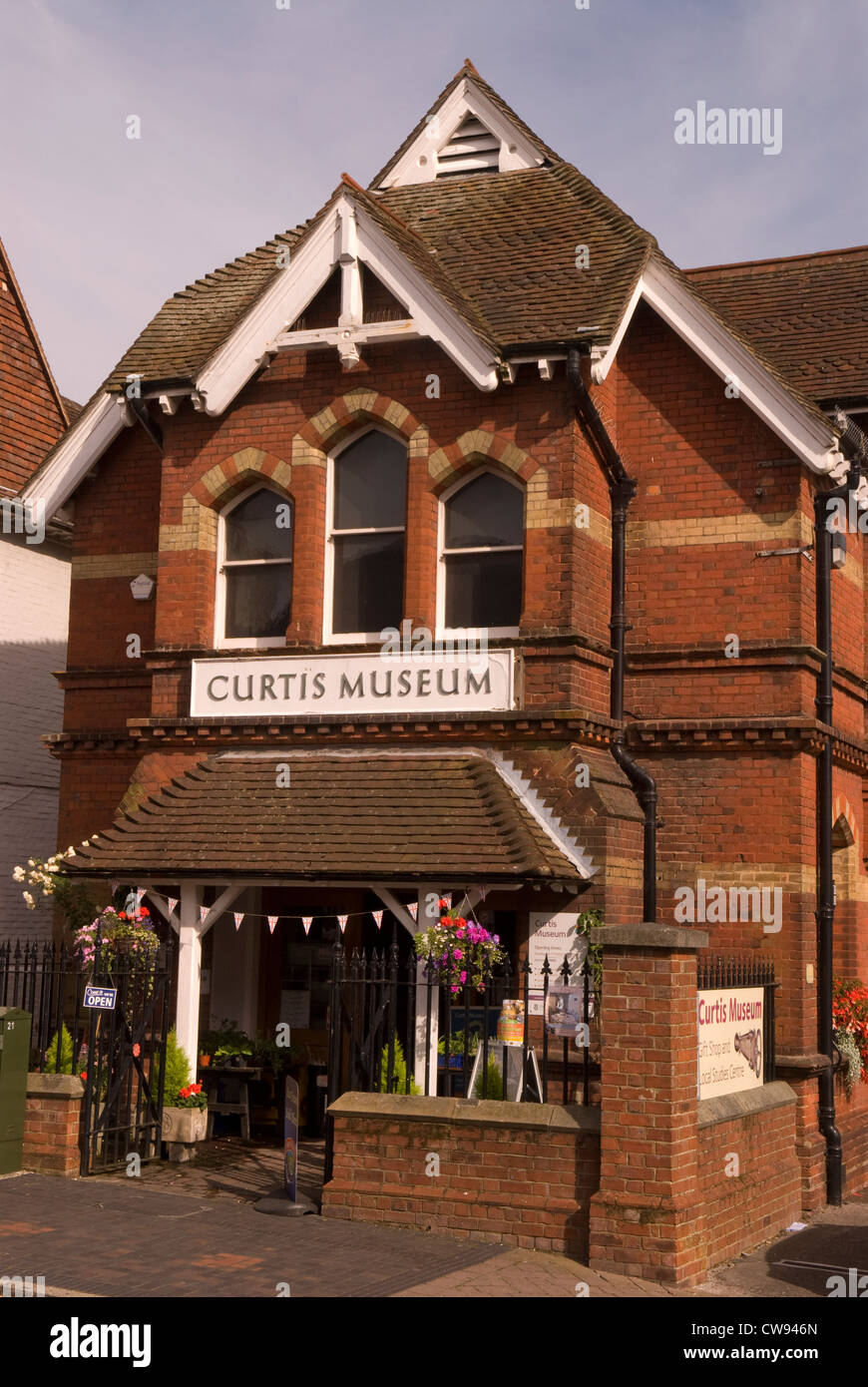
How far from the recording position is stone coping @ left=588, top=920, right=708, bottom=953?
10.5m

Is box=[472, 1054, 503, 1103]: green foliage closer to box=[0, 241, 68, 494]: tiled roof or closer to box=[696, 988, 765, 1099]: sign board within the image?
box=[696, 988, 765, 1099]: sign board

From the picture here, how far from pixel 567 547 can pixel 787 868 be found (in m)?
3.56

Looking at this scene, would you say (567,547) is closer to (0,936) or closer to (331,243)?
(331,243)

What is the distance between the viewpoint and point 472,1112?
11289 millimetres

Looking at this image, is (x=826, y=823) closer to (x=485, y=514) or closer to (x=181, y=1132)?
(x=485, y=514)

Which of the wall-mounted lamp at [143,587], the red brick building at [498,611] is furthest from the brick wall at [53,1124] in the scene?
the wall-mounted lamp at [143,587]

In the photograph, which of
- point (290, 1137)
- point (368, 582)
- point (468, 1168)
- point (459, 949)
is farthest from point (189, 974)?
point (368, 582)

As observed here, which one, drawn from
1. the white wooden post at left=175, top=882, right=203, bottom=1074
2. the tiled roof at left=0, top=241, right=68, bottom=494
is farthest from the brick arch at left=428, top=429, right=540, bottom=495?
the tiled roof at left=0, top=241, right=68, bottom=494

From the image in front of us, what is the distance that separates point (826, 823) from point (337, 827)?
4.66 meters

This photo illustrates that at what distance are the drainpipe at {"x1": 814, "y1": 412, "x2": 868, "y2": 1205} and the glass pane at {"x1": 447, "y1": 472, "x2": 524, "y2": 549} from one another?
2923 millimetres

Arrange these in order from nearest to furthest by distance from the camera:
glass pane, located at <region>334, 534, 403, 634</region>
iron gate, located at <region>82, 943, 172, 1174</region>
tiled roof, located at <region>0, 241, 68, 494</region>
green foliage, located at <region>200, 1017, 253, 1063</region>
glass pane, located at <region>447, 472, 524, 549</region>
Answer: iron gate, located at <region>82, 943, 172, 1174</region> < glass pane, located at <region>447, 472, 524, 549</region> < green foliage, located at <region>200, 1017, 253, 1063</region> < glass pane, located at <region>334, 534, 403, 634</region> < tiled roof, located at <region>0, 241, 68, 494</region>

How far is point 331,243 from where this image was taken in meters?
15.2

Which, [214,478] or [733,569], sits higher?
[214,478]
